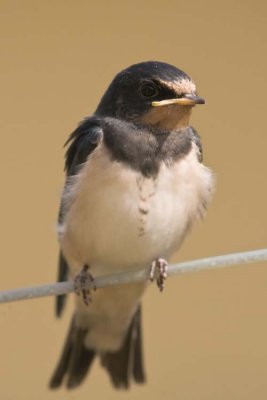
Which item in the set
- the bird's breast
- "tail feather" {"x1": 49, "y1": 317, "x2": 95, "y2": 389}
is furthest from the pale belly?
"tail feather" {"x1": 49, "y1": 317, "x2": 95, "y2": 389}

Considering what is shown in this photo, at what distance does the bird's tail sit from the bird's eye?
558 millimetres

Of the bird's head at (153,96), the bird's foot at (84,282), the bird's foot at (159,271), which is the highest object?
the bird's head at (153,96)

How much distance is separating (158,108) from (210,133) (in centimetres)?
67

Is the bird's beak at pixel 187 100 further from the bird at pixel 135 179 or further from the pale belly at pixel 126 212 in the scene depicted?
the pale belly at pixel 126 212

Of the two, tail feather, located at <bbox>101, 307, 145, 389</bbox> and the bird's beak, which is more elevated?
the bird's beak

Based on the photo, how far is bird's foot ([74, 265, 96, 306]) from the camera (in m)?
1.78

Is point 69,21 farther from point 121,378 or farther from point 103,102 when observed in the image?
point 121,378

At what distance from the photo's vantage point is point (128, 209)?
1.75 metres

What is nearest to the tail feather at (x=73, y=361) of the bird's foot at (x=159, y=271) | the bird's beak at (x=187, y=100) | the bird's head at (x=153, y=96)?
the bird's foot at (x=159, y=271)

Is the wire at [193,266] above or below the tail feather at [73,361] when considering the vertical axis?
above

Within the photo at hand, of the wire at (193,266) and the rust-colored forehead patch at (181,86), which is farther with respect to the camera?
the rust-colored forehead patch at (181,86)

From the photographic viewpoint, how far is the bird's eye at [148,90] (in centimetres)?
173

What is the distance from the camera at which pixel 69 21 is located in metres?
2.41

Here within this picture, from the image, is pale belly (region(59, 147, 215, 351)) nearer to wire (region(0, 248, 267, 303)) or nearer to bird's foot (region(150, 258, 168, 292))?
bird's foot (region(150, 258, 168, 292))
